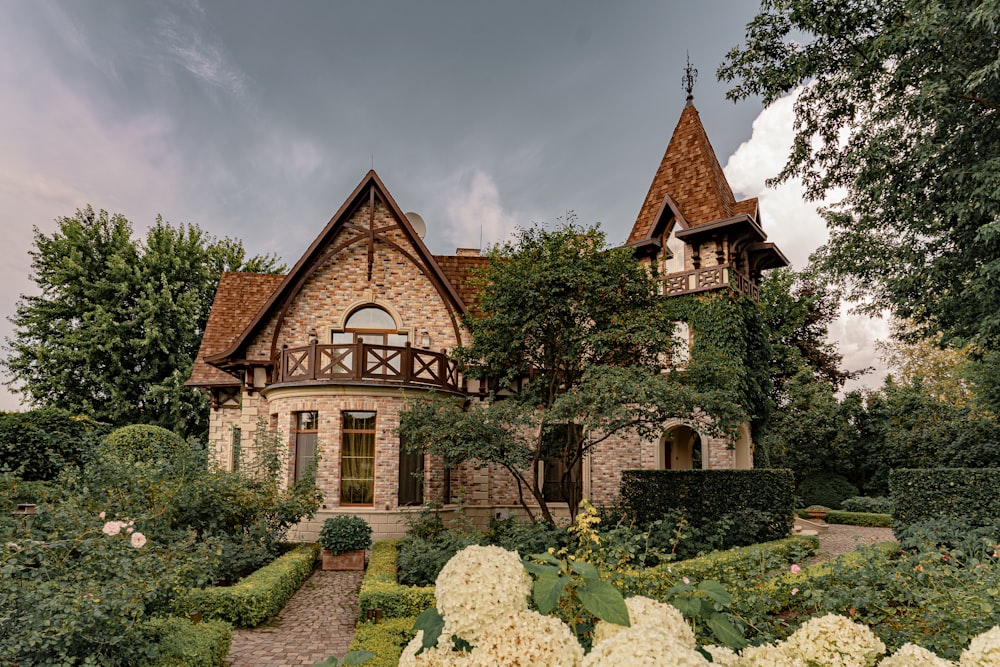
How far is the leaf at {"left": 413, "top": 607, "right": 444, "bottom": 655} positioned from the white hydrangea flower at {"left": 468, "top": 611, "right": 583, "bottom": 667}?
32 centimetres

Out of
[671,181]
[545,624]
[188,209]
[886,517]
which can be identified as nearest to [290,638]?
[545,624]

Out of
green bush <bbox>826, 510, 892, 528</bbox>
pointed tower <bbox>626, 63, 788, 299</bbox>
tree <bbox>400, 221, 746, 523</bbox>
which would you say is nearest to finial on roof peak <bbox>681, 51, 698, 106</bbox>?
pointed tower <bbox>626, 63, 788, 299</bbox>

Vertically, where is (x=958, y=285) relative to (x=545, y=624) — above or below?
above

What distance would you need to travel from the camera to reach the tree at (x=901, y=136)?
429 inches

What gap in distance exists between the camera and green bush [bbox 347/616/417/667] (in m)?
6.43

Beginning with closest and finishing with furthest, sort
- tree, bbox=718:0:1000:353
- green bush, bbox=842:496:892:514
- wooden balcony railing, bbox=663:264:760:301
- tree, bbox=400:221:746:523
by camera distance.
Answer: tree, bbox=718:0:1000:353 → tree, bbox=400:221:746:523 → wooden balcony railing, bbox=663:264:760:301 → green bush, bbox=842:496:892:514

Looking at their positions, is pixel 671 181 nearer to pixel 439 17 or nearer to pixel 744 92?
pixel 744 92

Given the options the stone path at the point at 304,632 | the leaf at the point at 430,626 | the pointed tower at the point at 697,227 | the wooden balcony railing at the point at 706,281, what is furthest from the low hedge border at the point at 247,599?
the wooden balcony railing at the point at 706,281

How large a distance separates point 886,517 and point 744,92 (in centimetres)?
1488

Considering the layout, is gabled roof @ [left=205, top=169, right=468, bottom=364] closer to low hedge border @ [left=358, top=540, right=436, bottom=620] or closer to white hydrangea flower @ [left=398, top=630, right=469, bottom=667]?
low hedge border @ [left=358, top=540, right=436, bottom=620]

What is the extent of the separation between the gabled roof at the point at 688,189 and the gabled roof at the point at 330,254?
660cm

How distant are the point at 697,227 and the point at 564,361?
6.49m

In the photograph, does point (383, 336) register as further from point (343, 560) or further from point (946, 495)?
point (946, 495)

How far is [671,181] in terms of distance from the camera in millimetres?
19781
